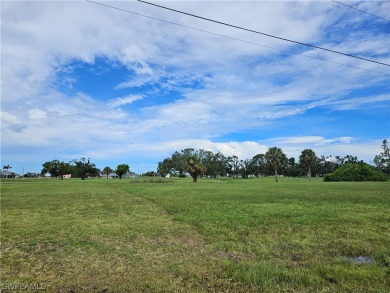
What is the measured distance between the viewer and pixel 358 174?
95500 mm

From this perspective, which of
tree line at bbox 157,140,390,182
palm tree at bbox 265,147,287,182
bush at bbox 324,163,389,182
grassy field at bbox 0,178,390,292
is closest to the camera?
grassy field at bbox 0,178,390,292

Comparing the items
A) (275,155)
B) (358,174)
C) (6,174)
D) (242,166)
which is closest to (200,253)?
(275,155)

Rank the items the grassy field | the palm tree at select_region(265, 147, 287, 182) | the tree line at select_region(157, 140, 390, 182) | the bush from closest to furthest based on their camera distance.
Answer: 1. the grassy field
2. the bush
3. the palm tree at select_region(265, 147, 287, 182)
4. the tree line at select_region(157, 140, 390, 182)

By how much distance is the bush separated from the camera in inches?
3645

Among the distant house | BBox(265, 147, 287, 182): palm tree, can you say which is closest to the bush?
BBox(265, 147, 287, 182): palm tree

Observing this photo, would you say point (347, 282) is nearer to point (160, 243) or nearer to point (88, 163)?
point (160, 243)

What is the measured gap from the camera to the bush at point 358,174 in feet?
304

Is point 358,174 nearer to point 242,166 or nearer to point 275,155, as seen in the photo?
point 275,155

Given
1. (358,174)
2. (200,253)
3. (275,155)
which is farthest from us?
(275,155)

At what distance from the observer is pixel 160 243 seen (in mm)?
10758

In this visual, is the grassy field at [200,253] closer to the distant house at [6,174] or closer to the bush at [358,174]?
the bush at [358,174]

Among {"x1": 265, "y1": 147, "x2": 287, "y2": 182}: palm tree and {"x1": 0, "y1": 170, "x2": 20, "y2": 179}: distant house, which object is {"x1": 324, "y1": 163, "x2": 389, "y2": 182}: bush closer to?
{"x1": 265, "y1": 147, "x2": 287, "y2": 182}: palm tree

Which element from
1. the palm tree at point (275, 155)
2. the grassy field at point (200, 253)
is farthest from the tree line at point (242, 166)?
the grassy field at point (200, 253)

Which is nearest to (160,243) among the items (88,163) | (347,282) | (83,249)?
(83,249)
